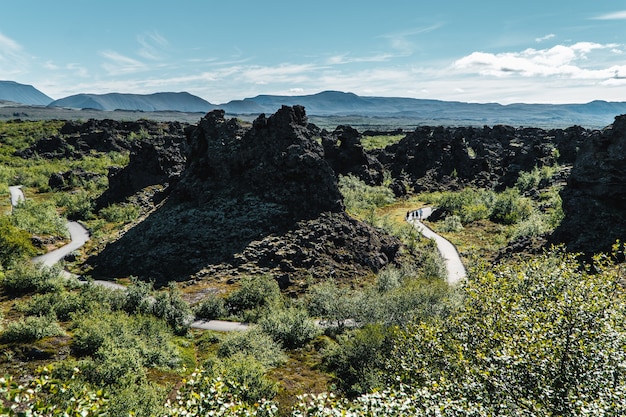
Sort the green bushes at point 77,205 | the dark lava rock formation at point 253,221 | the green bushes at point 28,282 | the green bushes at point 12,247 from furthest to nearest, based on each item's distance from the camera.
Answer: the green bushes at point 77,205 < the dark lava rock formation at point 253,221 < the green bushes at point 12,247 < the green bushes at point 28,282

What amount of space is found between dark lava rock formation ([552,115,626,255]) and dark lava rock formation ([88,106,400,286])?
25148mm

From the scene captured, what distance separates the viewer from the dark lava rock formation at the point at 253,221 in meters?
54.1

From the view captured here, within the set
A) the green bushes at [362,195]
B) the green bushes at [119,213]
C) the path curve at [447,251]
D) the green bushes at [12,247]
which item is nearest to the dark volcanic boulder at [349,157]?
the green bushes at [362,195]

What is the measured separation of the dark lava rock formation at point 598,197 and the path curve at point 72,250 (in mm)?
46231

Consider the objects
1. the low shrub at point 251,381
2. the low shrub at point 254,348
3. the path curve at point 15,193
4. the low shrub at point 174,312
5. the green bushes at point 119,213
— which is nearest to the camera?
the low shrub at point 251,381

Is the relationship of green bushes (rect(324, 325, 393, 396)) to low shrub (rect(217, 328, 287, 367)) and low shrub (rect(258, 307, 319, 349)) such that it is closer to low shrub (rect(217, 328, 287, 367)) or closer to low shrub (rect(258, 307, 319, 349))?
low shrub (rect(217, 328, 287, 367))

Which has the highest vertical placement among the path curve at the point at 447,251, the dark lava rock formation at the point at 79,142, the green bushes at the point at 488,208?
the dark lava rock formation at the point at 79,142

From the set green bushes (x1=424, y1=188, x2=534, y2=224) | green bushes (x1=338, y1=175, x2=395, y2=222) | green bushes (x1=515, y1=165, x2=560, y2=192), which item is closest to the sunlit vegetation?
green bushes (x1=424, y1=188, x2=534, y2=224)

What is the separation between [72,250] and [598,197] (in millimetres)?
81364

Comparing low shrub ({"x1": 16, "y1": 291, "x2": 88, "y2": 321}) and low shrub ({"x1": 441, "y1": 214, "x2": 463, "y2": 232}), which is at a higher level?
low shrub ({"x1": 16, "y1": 291, "x2": 88, "y2": 321})

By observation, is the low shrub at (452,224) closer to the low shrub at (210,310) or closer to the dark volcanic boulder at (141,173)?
the low shrub at (210,310)

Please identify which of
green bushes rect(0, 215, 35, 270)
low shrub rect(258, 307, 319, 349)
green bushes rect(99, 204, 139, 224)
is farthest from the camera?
green bushes rect(99, 204, 139, 224)

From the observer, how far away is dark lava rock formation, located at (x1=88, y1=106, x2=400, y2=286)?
5409cm

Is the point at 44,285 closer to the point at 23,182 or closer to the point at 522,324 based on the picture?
the point at 522,324
